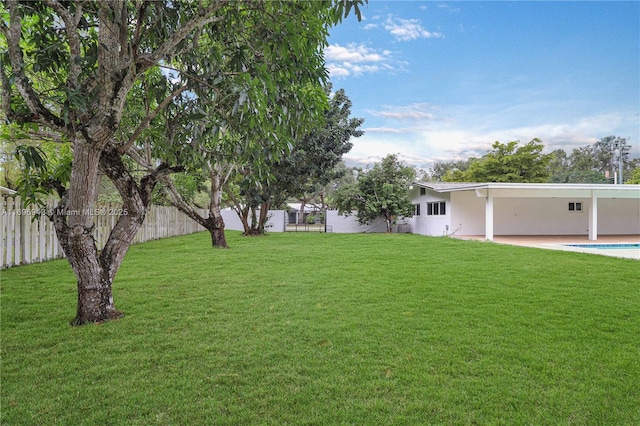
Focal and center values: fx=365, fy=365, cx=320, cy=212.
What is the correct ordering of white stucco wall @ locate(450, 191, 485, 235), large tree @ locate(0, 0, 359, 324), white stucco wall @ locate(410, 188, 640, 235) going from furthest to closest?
white stucco wall @ locate(410, 188, 640, 235) → white stucco wall @ locate(450, 191, 485, 235) → large tree @ locate(0, 0, 359, 324)

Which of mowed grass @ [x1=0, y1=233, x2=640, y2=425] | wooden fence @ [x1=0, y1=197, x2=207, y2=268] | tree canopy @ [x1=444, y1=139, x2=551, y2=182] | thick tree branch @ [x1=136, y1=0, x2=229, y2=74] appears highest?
tree canopy @ [x1=444, y1=139, x2=551, y2=182]

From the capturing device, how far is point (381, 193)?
19000mm

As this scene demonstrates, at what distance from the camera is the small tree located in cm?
1875

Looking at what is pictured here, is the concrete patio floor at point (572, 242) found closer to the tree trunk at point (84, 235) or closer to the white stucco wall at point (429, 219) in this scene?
the white stucco wall at point (429, 219)

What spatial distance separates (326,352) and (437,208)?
637 inches

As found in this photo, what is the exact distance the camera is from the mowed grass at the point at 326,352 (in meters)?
2.33

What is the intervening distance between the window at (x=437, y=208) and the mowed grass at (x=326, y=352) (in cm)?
1133

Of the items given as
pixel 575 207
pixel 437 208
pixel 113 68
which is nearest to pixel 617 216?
pixel 575 207

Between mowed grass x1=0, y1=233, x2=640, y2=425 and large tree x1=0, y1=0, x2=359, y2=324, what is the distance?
1006 mm

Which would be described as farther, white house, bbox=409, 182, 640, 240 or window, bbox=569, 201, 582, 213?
window, bbox=569, 201, 582, 213

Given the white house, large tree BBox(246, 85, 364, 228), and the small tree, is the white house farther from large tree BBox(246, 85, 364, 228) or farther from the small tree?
large tree BBox(246, 85, 364, 228)

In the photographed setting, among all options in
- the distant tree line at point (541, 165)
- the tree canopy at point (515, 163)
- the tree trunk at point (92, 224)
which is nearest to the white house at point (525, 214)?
the distant tree line at point (541, 165)

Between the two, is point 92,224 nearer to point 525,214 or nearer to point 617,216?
point 525,214

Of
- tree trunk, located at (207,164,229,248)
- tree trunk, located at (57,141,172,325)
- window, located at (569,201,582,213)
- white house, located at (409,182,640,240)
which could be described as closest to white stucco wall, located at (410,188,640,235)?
white house, located at (409,182,640,240)
